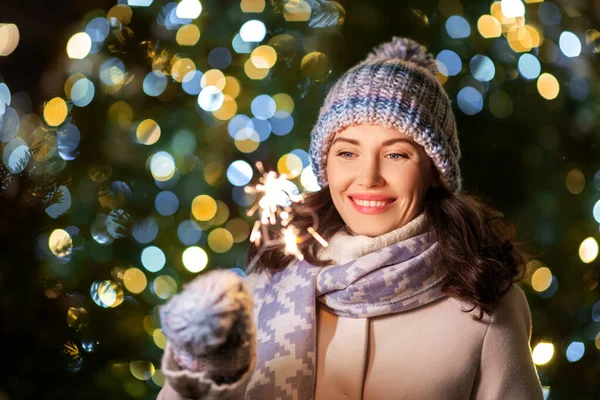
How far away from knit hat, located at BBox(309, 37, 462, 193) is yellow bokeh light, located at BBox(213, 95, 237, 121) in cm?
44

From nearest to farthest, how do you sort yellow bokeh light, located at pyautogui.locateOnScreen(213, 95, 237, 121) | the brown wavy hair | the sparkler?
the sparkler
the brown wavy hair
yellow bokeh light, located at pyautogui.locateOnScreen(213, 95, 237, 121)

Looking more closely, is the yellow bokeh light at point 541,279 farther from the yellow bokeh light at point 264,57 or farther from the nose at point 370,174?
the yellow bokeh light at point 264,57

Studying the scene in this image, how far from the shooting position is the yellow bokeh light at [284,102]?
2.06m

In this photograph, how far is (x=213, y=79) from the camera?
2.02 metres

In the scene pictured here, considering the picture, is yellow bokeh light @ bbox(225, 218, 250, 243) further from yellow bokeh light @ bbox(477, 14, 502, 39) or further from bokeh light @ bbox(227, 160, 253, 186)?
yellow bokeh light @ bbox(477, 14, 502, 39)

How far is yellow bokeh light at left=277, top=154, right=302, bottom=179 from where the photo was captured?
2098mm

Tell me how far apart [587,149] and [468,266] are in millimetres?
910

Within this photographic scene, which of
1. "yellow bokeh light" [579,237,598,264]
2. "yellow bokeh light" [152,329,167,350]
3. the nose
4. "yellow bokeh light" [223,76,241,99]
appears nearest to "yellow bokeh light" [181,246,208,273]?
"yellow bokeh light" [152,329,167,350]

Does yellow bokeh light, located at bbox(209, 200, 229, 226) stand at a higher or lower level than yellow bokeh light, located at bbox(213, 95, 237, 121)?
lower

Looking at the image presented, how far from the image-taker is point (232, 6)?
2.00 metres

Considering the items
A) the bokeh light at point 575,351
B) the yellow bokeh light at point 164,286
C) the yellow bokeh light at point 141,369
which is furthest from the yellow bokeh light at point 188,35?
the bokeh light at point 575,351

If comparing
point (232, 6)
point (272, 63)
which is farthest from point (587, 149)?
point (232, 6)

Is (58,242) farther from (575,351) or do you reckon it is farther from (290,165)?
(575,351)

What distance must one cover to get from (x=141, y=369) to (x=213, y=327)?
41.9 inches
